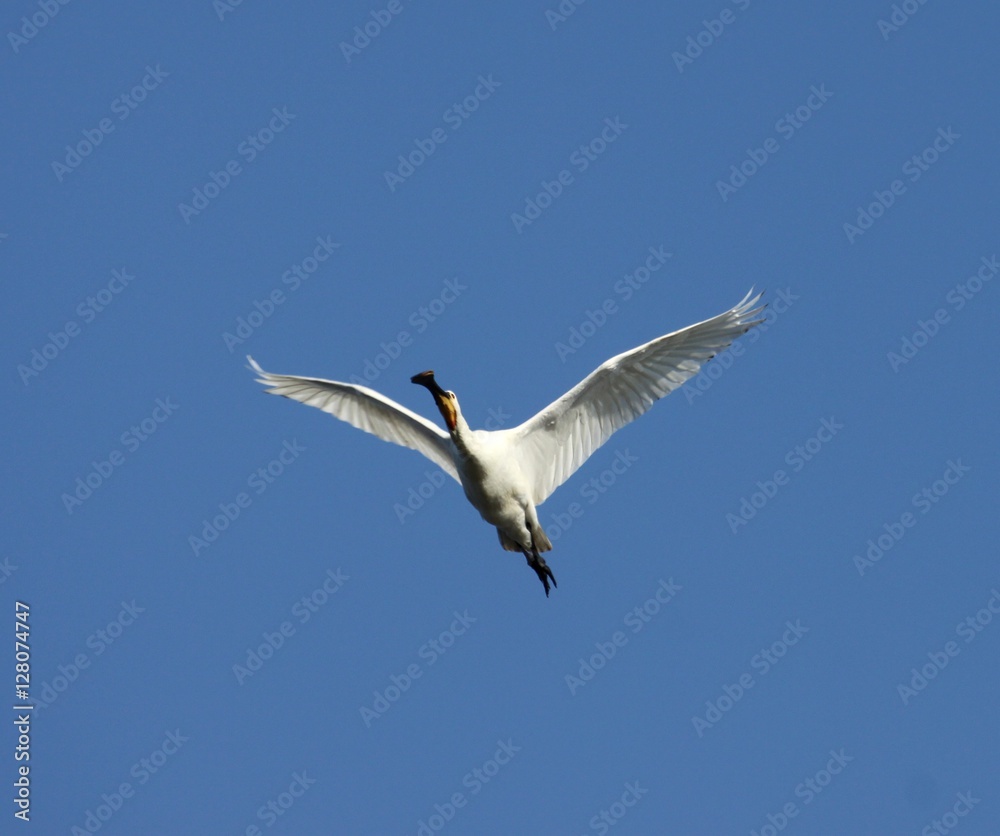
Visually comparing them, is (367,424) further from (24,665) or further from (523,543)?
(24,665)

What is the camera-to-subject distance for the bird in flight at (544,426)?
70.7 feet

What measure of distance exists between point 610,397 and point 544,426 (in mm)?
961

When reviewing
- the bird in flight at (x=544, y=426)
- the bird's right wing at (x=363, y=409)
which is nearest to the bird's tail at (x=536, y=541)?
the bird in flight at (x=544, y=426)

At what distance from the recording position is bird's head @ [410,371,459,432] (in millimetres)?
21719

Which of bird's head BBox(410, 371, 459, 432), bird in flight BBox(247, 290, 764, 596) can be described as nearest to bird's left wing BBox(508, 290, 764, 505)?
bird in flight BBox(247, 290, 764, 596)

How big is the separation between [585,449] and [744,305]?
291cm

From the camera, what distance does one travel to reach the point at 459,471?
2208cm

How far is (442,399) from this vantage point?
21.8 meters

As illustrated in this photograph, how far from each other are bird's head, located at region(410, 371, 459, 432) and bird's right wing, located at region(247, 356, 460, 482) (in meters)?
0.91

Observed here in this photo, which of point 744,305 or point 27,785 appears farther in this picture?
point 27,785

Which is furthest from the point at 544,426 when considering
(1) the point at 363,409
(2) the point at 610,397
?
(1) the point at 363,409

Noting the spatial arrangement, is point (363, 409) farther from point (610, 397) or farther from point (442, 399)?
point (610, 397)

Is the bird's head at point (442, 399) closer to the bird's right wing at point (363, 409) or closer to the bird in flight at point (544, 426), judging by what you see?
the bird in flight at point (544, 426)

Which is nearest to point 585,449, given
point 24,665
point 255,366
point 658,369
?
point 658,369
